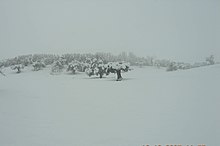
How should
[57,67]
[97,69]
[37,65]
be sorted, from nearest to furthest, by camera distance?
[97,69]
[57,67]
[37,65]

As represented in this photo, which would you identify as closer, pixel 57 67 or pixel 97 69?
pixel 97 69

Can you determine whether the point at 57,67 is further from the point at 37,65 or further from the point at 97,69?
the point at 97,69

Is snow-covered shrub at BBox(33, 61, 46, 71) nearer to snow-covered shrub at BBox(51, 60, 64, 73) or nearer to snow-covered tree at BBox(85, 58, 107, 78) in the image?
snow-covered shrub at BBox(51, 60, 64, 73)

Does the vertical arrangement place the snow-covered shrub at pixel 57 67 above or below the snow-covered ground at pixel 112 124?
above

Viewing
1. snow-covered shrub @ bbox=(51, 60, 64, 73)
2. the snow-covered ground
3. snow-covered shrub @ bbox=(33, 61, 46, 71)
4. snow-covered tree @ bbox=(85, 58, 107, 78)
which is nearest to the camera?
the snow-covered ground

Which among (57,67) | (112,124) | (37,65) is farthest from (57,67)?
(112,124)

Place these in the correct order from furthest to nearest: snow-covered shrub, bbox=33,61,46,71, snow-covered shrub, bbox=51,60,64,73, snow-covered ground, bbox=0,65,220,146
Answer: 1. snow-covered shrub, bbox=33,61,46,71
2. snow-covered shrub, bbox=51,60,64,73
3. snow-covered ground, bbox=0,65,220,146

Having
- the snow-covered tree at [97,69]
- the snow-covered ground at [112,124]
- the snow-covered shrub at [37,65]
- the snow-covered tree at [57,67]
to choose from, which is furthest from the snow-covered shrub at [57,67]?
the snow-covered ground at [112,124]

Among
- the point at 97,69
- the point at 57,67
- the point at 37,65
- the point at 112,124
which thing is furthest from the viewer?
the point at 37,65

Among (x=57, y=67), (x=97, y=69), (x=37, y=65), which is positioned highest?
(x=37, y=65)

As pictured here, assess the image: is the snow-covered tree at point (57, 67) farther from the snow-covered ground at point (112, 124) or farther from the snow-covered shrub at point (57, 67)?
the snow-covered ground at point (112, 124)

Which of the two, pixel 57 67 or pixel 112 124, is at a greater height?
pixel 57 67

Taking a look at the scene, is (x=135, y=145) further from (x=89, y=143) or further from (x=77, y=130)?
(x=77, y=130)

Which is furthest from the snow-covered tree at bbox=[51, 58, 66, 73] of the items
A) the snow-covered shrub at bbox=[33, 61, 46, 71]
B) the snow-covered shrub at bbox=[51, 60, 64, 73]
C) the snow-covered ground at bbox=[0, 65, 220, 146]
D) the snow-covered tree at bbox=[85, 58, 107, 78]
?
the snow-covered ground at bbox=[0, 65, 220, 146]
